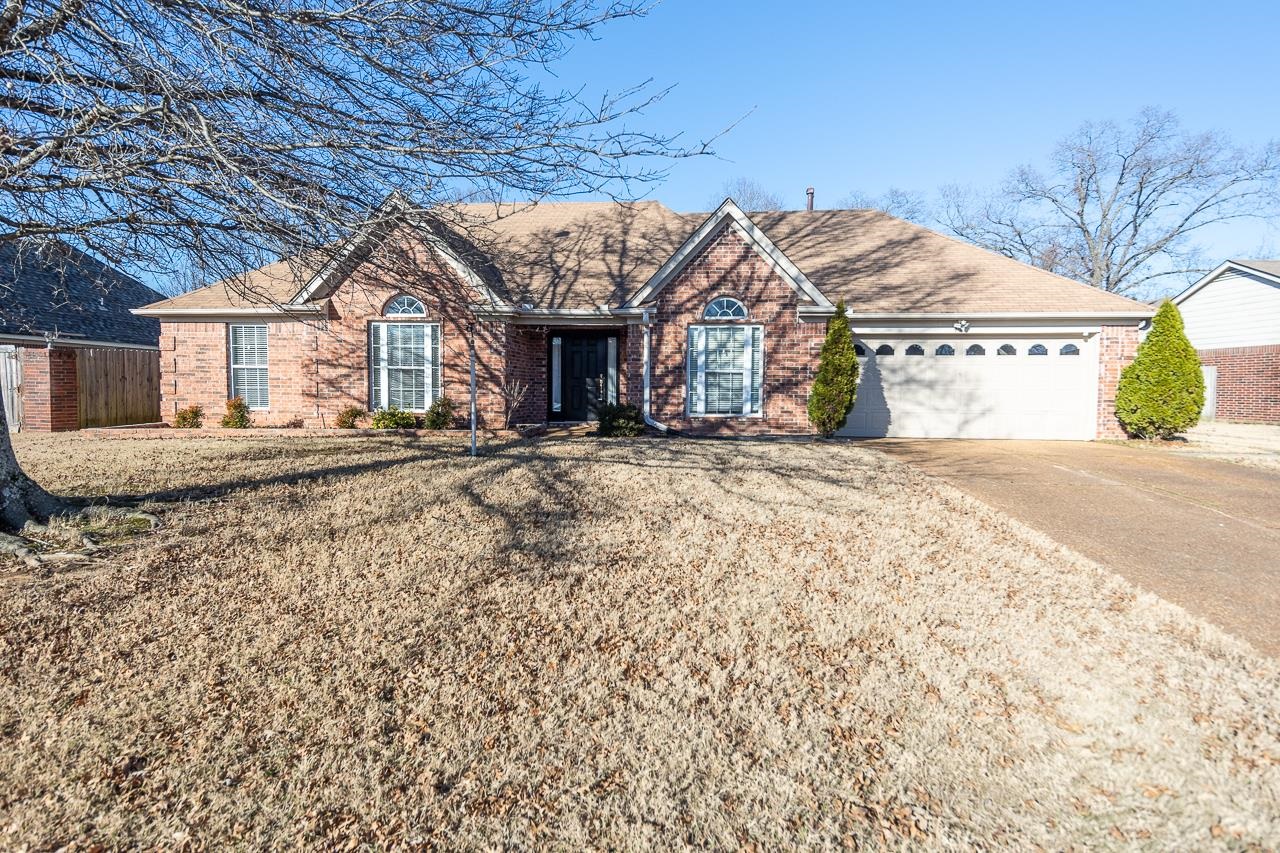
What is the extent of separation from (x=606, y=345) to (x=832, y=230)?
739cm

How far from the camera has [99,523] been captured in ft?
17.9

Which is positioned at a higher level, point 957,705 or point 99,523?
point 99,523

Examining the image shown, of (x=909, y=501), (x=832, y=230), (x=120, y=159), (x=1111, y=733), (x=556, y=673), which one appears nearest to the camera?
(x=1111, y=733)

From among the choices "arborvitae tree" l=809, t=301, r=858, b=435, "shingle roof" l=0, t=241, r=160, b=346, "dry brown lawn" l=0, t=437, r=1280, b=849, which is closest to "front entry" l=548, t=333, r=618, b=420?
"arborvitae tree" l=809, t=301, r=858, b=435

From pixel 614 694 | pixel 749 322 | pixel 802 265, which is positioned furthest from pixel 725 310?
pixel 614 694

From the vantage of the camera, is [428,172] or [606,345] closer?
[428,172]

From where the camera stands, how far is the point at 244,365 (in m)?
13.9

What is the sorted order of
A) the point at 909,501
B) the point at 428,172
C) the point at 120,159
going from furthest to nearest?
the point at 909,501 → the point at 428,172 → the point at 120,159

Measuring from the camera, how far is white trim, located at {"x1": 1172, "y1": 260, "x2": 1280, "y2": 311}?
63.6 ft

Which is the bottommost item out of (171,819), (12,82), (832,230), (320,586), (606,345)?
(171,819)

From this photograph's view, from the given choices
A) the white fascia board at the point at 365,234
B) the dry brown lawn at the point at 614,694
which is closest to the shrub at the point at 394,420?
the dry brown lawn at the point at 614,694

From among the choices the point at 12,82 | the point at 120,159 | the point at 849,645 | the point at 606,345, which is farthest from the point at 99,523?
the point at 606,345

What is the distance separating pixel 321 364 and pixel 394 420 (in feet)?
7.61

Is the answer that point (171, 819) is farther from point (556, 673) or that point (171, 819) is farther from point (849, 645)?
point (849, 645)
